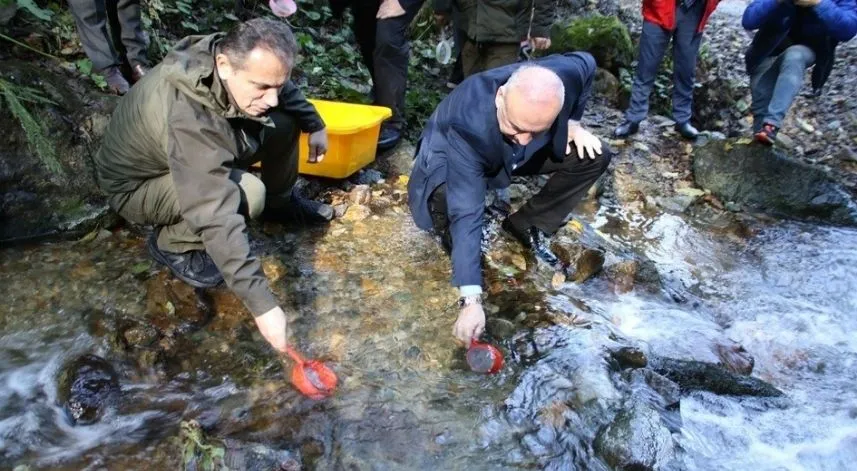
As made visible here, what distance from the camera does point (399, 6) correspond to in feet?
14.5

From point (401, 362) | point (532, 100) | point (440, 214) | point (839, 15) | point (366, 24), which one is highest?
point (839, 15)

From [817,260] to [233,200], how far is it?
4.30 m

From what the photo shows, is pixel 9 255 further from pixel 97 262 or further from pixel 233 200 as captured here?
pixel 233 200

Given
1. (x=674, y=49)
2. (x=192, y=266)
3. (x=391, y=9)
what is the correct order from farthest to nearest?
(x=674, y=49)
(x=391, y=9)
(x=192, y=266)

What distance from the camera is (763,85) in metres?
5.36

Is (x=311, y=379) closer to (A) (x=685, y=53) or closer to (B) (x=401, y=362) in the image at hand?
(B) (x=401, y=362)

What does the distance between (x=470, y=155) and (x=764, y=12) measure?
137 inches

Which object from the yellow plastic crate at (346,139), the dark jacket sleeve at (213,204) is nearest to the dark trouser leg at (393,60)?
the yellow plastic crate at (346,139)

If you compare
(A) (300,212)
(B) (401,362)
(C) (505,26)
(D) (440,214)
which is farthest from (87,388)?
(C) (505,26)

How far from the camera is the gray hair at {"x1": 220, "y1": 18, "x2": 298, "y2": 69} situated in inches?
95.9

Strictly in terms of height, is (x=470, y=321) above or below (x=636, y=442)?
above

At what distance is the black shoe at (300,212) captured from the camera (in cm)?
391

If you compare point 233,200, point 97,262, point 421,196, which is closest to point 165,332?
point 97,262

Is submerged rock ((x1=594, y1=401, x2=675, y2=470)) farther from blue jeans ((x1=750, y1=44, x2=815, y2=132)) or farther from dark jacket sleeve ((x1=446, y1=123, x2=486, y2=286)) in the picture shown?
blue jeans ((x1=750, y1=44, x2=815, y2=132))
